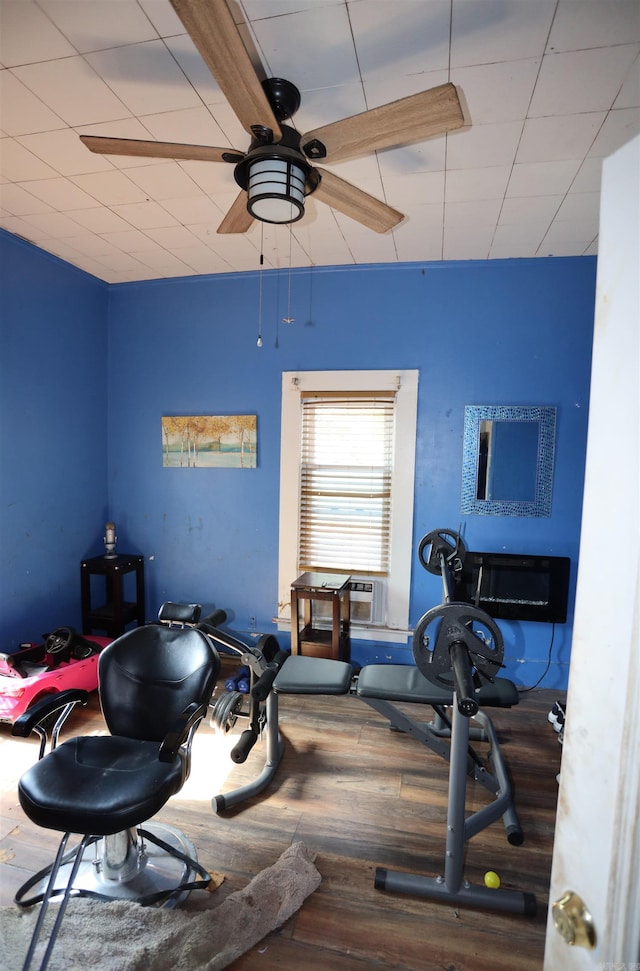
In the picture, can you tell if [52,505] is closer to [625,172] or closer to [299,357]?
[299,357]

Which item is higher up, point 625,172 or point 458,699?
point 625,172

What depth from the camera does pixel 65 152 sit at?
2066mm

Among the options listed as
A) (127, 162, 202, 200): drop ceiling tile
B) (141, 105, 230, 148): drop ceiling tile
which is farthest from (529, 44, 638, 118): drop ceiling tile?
(127, 162, 202, 200): drop ceiling tile

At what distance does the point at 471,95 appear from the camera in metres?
1.68

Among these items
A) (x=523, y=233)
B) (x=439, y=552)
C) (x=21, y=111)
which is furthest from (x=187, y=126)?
(x=439, y=552)

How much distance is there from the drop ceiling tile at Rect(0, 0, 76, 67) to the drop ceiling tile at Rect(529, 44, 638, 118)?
1608mm

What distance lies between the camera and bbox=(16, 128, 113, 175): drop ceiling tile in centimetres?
197

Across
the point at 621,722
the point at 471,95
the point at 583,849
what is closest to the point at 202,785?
the point at 583,849

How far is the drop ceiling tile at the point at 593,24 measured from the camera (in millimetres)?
1338

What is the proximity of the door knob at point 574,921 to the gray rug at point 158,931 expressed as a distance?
1315mm

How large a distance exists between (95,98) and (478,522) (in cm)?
303

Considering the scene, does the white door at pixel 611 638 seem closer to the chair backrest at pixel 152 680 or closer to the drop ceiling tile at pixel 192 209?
the chair backrest at pixel 152 680

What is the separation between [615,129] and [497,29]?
754 millimetres

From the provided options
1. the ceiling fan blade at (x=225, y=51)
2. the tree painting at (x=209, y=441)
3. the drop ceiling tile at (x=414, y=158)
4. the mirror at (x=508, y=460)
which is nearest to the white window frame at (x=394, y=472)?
the tree painting at (x=209, y=441)
